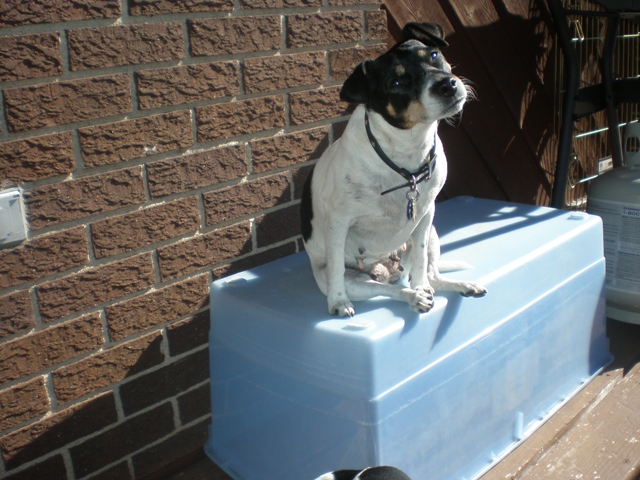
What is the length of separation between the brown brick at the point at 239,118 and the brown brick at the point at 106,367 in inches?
23.0

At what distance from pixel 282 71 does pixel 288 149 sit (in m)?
0.24

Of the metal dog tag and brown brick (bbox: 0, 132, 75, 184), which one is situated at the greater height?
brown brick (bbox: 0, 132, 75, 184)

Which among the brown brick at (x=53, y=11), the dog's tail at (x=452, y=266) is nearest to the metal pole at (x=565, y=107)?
the dog's tail at (x=452, y=266)

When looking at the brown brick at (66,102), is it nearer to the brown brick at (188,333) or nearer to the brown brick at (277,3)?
the brown brick at (277,3)

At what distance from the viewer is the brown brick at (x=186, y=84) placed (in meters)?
1.57

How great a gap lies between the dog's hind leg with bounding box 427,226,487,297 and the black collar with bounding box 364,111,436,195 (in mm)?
259

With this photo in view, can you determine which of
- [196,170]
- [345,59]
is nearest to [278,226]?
[196,170]

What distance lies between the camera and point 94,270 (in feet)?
5.11

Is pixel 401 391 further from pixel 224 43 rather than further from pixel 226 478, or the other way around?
pixel 224 43

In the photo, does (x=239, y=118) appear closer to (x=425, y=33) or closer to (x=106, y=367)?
(x=425, y=33)

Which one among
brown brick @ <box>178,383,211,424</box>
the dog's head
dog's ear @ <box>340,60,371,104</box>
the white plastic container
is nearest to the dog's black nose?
the dog's head

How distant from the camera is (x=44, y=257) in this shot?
1.45 meters

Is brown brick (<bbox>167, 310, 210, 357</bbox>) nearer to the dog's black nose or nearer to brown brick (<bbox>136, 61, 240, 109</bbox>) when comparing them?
brown brick (<bbox>136, 61, 240, 109</bbox>)

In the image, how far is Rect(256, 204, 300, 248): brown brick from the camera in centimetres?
194
